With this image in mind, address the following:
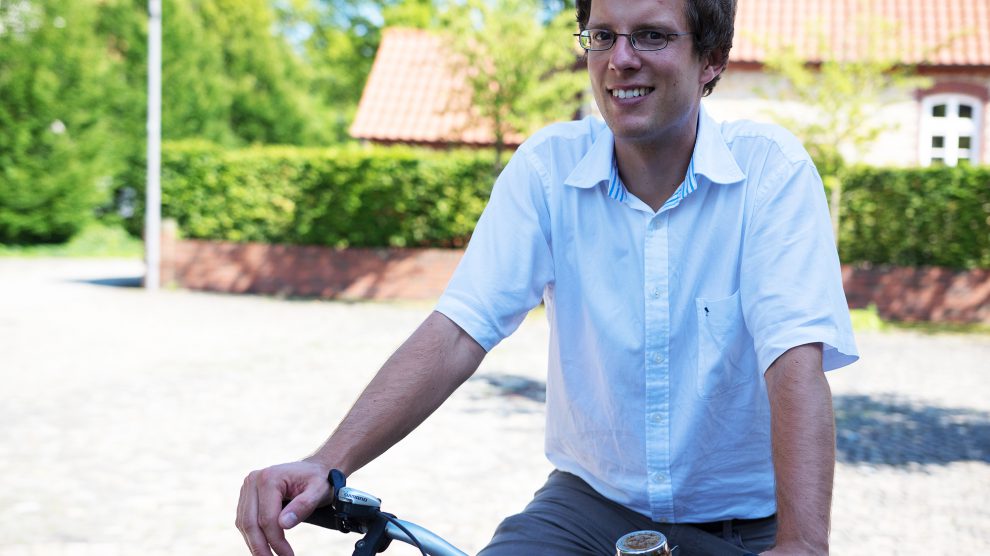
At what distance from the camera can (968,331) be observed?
1644cm

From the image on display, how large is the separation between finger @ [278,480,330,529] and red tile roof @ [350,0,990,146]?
17.4 metres

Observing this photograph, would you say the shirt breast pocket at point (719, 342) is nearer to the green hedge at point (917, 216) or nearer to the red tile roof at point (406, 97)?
the green hedge at point (917, 216)

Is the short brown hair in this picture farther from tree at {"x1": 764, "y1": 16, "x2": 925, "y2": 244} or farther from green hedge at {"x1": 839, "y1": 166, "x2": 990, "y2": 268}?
green hedge at {"x1": 839, "y1": 166, "x2": 990, "y2": 268}

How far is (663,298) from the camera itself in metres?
2.16

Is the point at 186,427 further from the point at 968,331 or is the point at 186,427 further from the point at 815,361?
the point at 968,331

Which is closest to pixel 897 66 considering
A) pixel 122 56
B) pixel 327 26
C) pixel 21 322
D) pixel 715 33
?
pixel 21 322

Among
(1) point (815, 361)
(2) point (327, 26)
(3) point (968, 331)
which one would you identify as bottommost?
(3) point (968, 331)

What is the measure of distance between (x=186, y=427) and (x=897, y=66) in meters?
16.0

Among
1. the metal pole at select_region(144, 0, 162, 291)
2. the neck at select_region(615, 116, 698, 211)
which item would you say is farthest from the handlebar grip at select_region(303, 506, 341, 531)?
the metal pole at select_region(144, 0, 162, 291)

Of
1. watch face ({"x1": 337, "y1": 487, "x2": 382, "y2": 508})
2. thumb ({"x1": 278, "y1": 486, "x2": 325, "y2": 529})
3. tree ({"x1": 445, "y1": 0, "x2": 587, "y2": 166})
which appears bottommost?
thumb ({"x1": 278, "y1": 486, "x2": 325, "y2": 529})

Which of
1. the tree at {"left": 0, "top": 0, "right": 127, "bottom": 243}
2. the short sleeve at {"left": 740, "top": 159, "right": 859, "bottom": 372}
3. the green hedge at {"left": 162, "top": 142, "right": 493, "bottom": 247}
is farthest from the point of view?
the tree at {"left": 0, "top": 0, "right": 127, "bottom": 243}

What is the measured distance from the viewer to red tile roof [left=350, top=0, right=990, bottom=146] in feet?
61.8

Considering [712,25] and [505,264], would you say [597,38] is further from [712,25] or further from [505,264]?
[505,264]

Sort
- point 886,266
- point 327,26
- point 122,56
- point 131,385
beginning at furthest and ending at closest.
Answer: point 327,26 → point 122,56 → point 886,266 → point 131,385
